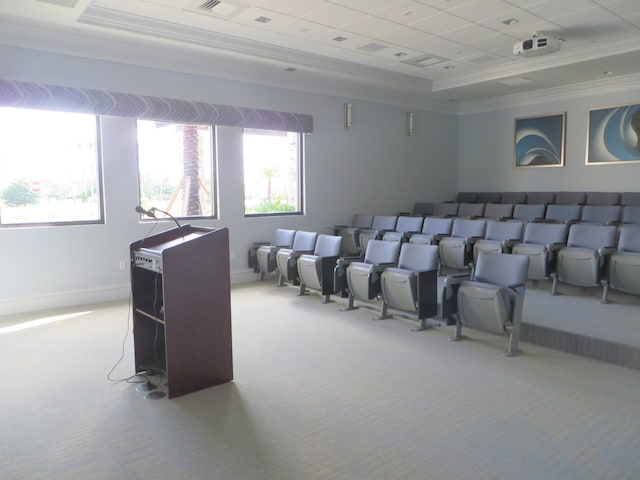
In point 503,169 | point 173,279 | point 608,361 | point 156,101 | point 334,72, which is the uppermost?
point 334,72

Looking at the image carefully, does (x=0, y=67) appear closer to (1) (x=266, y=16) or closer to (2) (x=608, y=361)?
(1) (x=266, y=16)

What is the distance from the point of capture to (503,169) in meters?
10.8

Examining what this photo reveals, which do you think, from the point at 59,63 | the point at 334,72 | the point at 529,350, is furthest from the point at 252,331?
the point at 334,72

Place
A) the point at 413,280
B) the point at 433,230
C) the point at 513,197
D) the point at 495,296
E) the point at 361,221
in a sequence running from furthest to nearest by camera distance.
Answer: the point at 513,197 < the point at 361,221 < the point at 433,230 < the point at 413,280 < the point at 495,296

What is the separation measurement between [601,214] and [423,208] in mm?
3541

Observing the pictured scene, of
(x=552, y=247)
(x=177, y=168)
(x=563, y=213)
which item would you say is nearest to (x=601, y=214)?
(x=563, y=213)

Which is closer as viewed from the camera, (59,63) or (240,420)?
(240,420)

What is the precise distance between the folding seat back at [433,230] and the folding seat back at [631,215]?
2.54 meters

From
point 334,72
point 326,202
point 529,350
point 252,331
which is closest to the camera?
point 529,350

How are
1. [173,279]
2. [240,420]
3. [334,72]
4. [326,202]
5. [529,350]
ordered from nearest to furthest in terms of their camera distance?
1. [240,420]
2. [173,279]
3. [529,350]
4. [334,72]
5. [326,202]

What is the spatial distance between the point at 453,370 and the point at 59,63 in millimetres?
5999

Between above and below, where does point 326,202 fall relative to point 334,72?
below

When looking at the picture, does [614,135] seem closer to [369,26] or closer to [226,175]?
[369,26]

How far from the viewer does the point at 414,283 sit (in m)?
4.99
